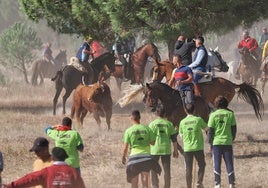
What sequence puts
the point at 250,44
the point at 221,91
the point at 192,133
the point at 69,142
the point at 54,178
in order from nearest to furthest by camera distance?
the point at 54,178
the point at 69,142
the point at 192,133
the point at 221,91
the point at 250,44

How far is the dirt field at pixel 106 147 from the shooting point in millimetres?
17438

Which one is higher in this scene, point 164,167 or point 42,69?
point 42,69

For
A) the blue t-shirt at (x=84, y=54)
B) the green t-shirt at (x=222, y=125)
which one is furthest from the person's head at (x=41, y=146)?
the blue t-shirt at (x=84, y=54)

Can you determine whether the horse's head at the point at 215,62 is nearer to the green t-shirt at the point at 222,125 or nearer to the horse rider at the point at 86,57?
the horse rider at the point at 86,57

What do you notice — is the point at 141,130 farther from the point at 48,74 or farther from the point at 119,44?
the point at 48,74

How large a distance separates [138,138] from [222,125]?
6.20 feet

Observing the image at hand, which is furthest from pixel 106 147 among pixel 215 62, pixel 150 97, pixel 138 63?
pixel 138 63

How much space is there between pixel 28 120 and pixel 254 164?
10632 mm

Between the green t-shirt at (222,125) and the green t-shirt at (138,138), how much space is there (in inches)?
60.7

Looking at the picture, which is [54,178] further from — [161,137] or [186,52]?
[186,52]

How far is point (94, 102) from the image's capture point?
81.3ft

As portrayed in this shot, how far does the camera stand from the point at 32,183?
32.7 ft

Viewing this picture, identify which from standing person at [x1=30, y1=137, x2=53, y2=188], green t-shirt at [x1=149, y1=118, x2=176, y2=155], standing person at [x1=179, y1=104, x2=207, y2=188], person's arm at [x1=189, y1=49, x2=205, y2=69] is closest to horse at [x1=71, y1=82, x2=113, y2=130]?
person's arm at [x1=189, y1=49, x2=205, y2=69]

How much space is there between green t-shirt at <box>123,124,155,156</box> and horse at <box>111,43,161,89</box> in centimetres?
1609
